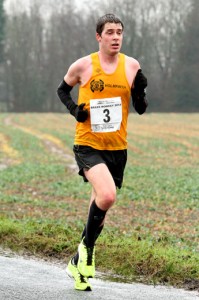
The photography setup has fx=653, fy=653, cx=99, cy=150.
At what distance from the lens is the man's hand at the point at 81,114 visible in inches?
224

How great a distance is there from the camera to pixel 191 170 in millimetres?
21828

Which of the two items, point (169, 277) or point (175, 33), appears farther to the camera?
point (175, 33)

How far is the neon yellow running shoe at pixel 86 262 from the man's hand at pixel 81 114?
116 centimetres

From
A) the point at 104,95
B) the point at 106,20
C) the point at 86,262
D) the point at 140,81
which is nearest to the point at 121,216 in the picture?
the point at 86,262

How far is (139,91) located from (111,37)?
0.56 meters

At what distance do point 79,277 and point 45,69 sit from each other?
9372 centimetres

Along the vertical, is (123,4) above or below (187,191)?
above

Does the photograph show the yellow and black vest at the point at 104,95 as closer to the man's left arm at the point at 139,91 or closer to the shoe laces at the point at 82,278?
the man's left arm at the point at 139,91

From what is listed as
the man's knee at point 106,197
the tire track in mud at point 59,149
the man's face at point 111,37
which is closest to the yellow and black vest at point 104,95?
the man's face at point 111,37

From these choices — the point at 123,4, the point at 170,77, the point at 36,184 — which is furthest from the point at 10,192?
the point at 123,4

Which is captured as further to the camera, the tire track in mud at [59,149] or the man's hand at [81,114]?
the tire track in mud at [59,149]

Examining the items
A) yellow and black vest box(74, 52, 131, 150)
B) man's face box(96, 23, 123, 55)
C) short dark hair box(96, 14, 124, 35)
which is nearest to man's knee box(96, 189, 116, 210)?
yellow and black vest box(74, 52, 131, 150)

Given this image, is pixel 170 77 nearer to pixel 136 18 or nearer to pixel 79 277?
pixel 136 18

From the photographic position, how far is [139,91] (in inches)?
234
